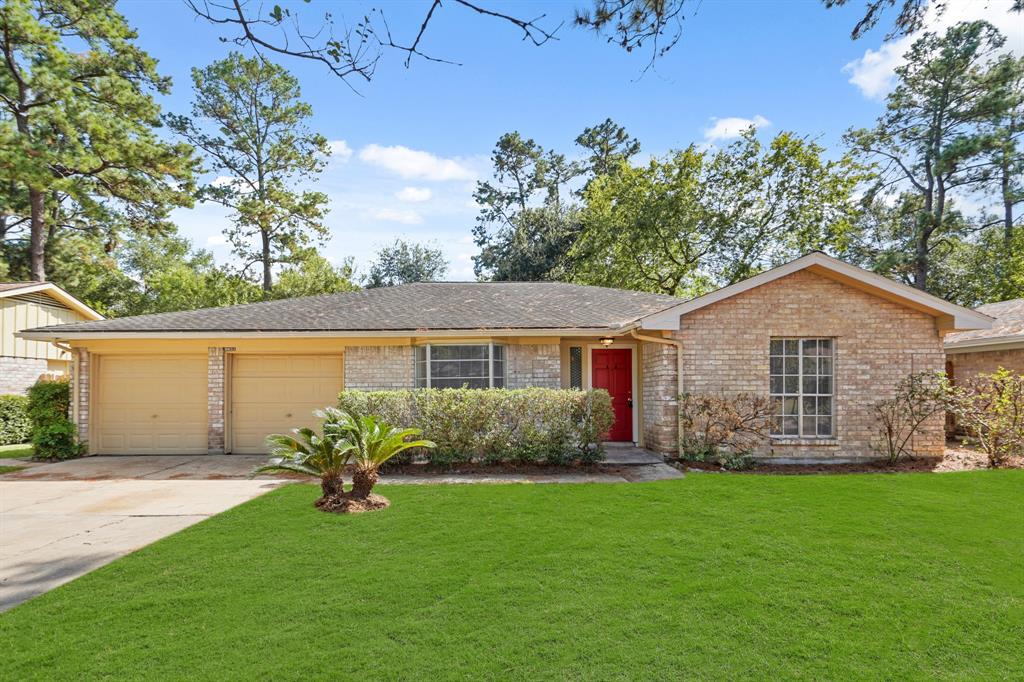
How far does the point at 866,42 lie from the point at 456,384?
868 cm

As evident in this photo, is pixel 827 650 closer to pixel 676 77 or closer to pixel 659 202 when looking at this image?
pixel 676 77

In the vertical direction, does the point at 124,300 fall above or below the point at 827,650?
above

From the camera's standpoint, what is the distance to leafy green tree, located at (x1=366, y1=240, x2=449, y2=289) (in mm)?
35969

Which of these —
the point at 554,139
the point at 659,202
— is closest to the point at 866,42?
the point at 659,202

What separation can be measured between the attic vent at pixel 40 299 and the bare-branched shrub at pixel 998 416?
2359 centimetres

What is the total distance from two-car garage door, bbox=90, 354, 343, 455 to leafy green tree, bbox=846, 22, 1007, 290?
2705cm

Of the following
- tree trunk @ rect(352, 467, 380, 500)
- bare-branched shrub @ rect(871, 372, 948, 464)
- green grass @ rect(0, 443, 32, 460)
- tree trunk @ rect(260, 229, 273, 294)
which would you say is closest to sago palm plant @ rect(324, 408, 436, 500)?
tree trunk @ rect(352, 467, 380, 500)

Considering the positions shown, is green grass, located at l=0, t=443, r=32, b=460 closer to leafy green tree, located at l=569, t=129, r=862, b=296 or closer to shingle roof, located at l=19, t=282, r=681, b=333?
shingle roof, located at l=19, t=282, r=681, b=333

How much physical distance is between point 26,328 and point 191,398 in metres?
8.80

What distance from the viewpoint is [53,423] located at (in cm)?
1180

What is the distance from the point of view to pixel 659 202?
25094 mm

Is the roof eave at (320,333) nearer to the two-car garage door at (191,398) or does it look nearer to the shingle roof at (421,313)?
the shingle roof at (421,313)

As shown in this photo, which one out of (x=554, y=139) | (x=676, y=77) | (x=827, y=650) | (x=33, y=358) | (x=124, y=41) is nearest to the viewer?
(x=827, y=650)

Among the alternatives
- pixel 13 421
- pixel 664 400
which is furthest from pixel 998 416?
pixel 13 421
